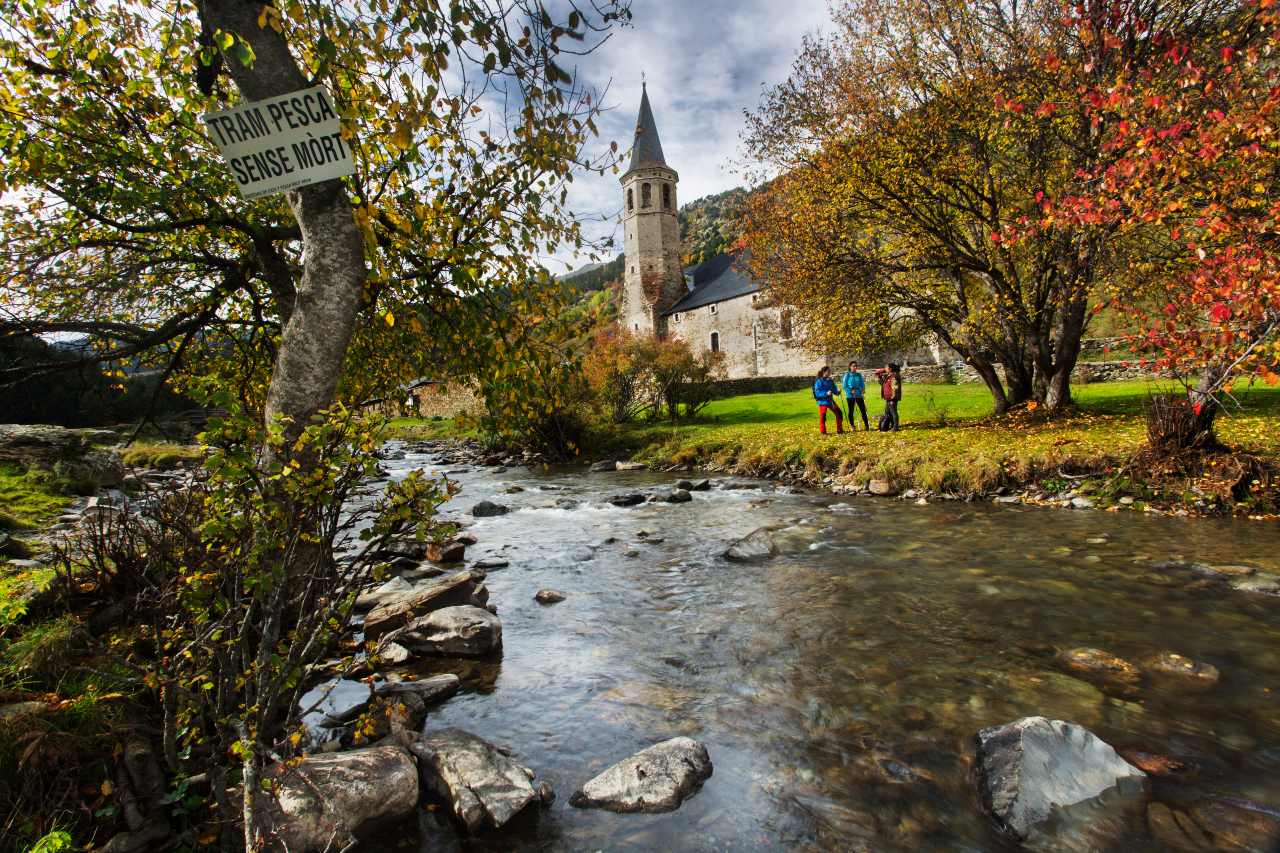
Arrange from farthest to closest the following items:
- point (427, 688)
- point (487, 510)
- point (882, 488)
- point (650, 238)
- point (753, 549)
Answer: point (650, 238) < point (487, 510) < point (882, 488) < point (753, 549) < point (427, 688)

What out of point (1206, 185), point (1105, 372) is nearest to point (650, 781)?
point (1206, 185)

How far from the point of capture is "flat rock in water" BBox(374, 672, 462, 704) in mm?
5230

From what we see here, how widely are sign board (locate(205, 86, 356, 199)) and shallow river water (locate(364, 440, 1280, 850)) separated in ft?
11.8

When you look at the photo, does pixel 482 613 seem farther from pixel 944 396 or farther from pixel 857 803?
pixel 944 396

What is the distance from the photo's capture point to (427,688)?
5324 mm

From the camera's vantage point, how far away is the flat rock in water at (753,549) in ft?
31.4

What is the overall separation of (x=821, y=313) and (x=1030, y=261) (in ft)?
18.8

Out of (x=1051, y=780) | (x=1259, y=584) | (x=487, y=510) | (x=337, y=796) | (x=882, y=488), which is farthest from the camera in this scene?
(x=487, y=510)

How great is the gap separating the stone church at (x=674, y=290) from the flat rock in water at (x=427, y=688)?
2069 inches

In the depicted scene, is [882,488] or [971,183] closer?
[882,488]

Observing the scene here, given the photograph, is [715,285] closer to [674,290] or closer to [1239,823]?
[674,290]

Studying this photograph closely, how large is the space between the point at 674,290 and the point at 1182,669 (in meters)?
68.5

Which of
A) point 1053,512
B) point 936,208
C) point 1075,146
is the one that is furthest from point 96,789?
point 936,208

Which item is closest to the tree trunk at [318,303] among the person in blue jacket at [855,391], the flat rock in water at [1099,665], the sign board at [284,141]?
the sign board at [284,141]
